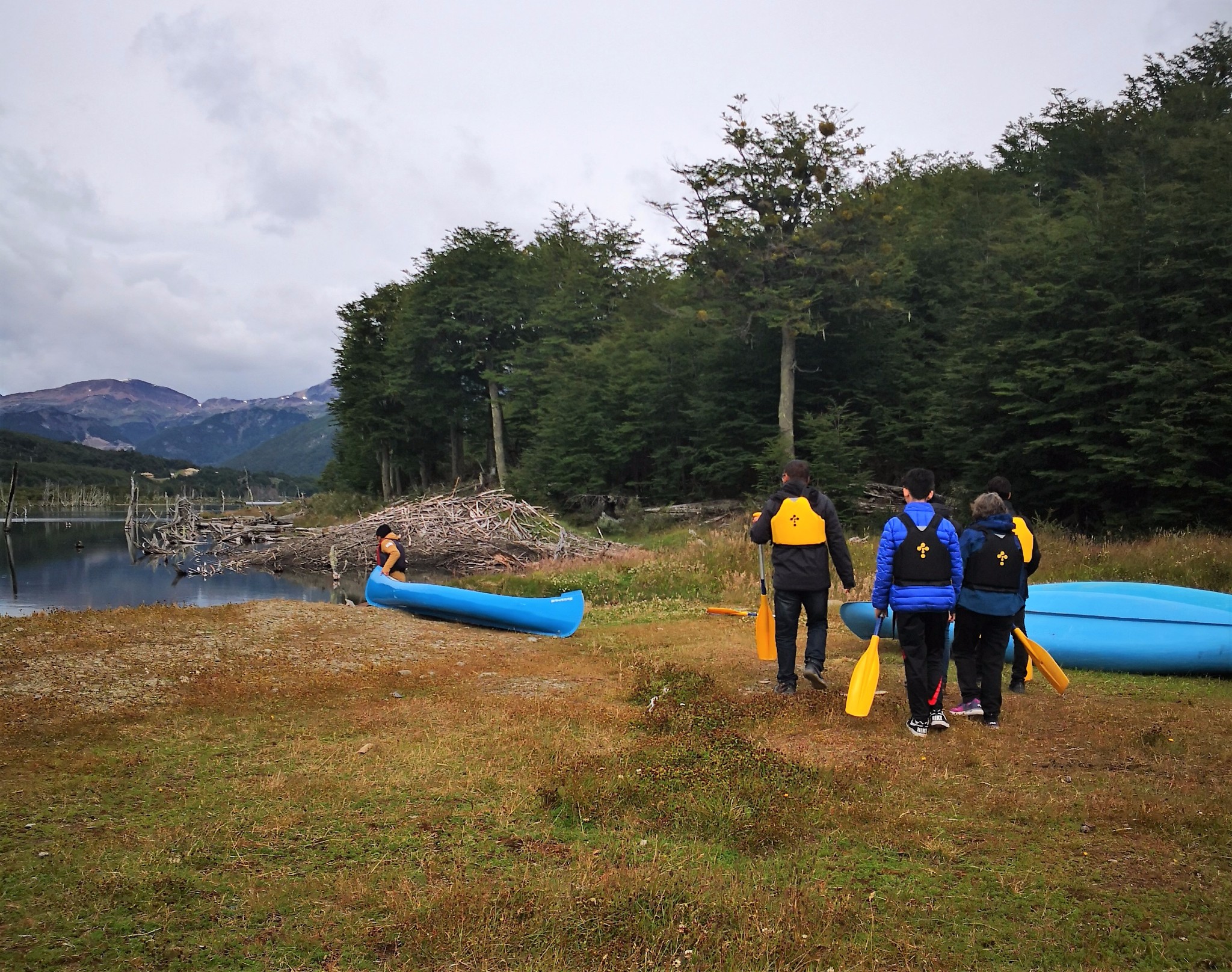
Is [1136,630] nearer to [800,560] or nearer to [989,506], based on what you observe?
[989,506]

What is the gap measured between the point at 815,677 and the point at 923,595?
5.74 ft

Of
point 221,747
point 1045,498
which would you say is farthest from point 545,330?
point 221,747

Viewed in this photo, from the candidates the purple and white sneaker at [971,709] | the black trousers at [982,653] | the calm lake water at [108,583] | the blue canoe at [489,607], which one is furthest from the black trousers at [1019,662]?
the calm lake water at [108,583]

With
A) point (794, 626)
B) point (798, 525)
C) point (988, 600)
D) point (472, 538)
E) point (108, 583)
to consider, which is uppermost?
point (798, 525)

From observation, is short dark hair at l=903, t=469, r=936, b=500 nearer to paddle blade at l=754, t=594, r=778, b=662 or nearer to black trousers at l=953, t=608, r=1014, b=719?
black trousers at l=953, t=608, r=1014, b=719

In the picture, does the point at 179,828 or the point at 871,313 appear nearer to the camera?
the point at 179,828

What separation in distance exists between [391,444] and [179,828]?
47.0 m

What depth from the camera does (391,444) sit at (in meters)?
50.3

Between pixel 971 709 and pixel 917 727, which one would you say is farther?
pixel 971 709

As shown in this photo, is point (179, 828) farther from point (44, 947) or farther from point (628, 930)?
point (628, 930)

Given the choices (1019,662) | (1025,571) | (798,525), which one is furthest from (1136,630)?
(798,525)

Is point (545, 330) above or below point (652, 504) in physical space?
above

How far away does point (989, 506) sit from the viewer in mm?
7184

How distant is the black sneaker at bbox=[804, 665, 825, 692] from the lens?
8219mm
